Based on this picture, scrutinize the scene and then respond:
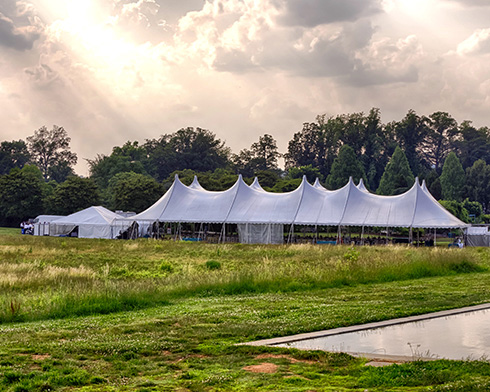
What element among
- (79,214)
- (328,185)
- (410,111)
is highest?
(410,111)

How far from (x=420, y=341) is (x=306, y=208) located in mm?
33400

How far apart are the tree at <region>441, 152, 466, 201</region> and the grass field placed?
202ft

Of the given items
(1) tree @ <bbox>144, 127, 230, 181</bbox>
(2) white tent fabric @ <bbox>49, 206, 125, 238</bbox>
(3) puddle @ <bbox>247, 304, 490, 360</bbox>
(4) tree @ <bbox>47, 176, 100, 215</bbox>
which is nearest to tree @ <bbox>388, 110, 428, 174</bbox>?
(1) tree @ <bbox>144, 127, 230, 181</bbox>

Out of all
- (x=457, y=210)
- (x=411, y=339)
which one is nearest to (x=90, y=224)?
(x=457, y=210)

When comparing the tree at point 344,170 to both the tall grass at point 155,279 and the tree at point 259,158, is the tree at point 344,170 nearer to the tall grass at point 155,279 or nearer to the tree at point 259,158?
the tree at point 259,158

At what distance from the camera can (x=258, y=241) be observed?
A: 139 feet

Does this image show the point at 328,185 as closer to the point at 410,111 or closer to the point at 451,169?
the point at 451,169

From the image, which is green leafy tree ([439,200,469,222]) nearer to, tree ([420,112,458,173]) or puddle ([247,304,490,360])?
tree ([420,112,458,173])

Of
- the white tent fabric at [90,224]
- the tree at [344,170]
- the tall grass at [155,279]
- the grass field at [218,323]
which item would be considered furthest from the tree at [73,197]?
the grass field at [218,323]

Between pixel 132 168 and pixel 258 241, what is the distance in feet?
179

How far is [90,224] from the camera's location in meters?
51.8

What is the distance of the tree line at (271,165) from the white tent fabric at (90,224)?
40.7 ft

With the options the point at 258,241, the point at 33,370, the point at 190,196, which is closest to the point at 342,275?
the point at 33,370

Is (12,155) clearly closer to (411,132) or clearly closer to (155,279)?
(411,132)
